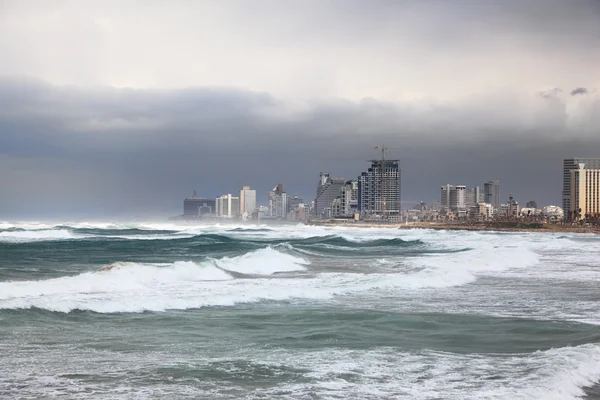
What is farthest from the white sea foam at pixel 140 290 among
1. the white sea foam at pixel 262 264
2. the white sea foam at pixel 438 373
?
the white sea foam at pixel 438 373

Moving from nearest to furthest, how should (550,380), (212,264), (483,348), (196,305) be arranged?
1. (550,380)
2. (483,348)
3. (196,305)
4. (212,264)

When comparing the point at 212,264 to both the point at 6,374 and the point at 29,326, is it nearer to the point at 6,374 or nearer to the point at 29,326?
the point at 29,326

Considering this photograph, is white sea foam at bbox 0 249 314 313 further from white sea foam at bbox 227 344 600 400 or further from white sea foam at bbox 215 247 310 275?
white sea foam at bbox 227 344 600 400

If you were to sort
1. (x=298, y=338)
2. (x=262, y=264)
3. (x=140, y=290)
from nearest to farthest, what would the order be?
(x=298, y=338) → (x=140, y=290) → (x=262, y=264)

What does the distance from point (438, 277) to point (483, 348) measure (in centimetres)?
1199

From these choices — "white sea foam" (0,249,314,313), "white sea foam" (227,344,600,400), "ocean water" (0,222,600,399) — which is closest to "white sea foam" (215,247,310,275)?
"white sea foam" (0,249,314,313)

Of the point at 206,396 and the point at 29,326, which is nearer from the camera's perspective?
the point at 206,396

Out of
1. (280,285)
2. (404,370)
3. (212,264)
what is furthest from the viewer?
(212,264)

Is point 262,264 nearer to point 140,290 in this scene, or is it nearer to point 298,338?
point 140,290

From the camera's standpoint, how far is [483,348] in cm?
1113

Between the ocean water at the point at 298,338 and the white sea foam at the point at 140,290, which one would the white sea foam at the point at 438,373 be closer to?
the ocean water at the point at 298,338

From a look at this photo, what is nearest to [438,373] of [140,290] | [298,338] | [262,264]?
[298,338]

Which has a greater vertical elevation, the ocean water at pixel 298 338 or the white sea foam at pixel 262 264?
the ocean water at pixel 298 338

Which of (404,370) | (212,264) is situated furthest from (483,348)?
(212,264)
